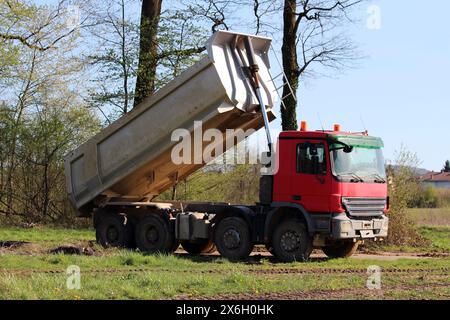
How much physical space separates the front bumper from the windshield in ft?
2.85

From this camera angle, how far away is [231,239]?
16703mm

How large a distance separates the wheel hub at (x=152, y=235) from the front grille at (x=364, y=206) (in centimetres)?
489

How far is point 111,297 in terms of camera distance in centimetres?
994

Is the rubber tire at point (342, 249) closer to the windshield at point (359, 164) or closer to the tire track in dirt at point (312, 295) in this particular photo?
the windshield at point (359, 164)

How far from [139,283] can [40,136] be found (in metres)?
19.2

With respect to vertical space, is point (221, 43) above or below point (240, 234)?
above

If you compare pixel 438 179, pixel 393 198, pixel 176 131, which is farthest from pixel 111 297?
pixel 438 179

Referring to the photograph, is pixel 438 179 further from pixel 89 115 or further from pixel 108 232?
pixel 108 232

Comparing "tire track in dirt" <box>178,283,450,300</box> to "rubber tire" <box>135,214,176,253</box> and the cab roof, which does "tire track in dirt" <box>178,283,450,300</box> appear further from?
"rubber tire" <box>135,214,176,253</box>

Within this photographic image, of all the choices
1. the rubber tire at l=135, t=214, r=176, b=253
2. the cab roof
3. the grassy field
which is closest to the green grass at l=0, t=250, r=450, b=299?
the grassy field

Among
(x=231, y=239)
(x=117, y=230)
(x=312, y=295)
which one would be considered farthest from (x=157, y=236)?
(x=312, y=295)

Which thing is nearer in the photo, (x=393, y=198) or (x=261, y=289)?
(x=261, y=289)

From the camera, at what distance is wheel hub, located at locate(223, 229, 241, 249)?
16609mm
